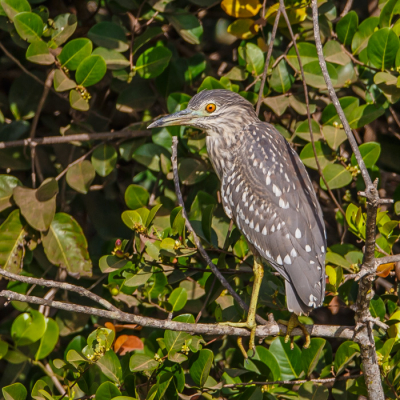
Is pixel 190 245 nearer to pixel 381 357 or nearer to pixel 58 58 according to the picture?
pixel 381 357

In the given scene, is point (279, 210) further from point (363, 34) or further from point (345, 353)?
point (363, 34)

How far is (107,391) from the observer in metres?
2.08

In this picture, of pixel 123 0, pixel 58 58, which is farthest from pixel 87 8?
pixel 58 58

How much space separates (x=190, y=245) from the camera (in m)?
2.37

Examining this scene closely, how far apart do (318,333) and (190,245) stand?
2.11ft

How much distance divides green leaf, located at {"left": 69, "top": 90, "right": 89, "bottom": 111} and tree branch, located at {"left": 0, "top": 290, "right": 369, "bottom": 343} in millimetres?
1099

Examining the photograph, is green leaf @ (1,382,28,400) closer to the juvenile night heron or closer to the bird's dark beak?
the juvenile night heron

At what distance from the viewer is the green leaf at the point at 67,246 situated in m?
2.62

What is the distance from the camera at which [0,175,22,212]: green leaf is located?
2646mm

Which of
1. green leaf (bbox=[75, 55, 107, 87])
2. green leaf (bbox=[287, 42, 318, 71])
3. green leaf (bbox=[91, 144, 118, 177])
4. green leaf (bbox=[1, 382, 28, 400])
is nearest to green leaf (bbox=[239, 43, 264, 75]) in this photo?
green leaf (bbox=[287, 42, 318, 71])

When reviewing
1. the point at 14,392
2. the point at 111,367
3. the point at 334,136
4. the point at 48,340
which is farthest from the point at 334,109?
the point at 14,392

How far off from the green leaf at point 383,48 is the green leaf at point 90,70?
4.22 ft

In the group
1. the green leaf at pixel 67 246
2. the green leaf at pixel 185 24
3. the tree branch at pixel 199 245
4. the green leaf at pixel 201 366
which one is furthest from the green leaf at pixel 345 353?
the green leaf at pixel 185 24

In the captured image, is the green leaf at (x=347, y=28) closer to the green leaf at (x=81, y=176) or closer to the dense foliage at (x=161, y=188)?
the dense foliage at (x=161, y=188)
